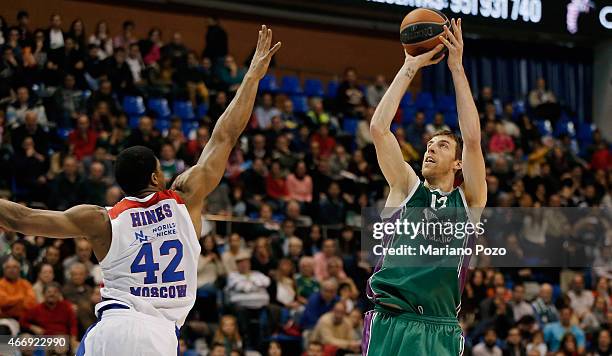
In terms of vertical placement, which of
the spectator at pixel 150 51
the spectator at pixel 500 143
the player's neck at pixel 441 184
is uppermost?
the spectator at pixel 150 51

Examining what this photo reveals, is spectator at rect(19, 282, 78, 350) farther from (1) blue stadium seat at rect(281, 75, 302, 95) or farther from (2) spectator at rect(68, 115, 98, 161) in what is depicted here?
(1) blue stadium seat at rect(281, 75, 302, 95)

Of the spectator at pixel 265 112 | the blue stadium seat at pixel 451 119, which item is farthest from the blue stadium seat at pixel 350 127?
the blue stadium seat at pixel 451 119

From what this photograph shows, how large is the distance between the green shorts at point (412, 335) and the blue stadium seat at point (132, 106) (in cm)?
971

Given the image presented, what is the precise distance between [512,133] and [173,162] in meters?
7.60

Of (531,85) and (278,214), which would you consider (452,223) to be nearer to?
(278,214)

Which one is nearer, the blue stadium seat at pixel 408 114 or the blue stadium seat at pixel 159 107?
the blue stadium seat at pixel 159 107

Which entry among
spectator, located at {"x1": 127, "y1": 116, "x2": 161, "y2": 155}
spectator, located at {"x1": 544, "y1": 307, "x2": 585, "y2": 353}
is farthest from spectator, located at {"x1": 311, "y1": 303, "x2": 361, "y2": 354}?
spectator, located at {"x1": 127, "y1": 116, "x2": 161, "y2": 155}

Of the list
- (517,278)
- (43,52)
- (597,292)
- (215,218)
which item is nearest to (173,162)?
(215,218)

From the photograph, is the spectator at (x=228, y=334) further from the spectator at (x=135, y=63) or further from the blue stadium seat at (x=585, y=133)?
the blue stadium seat at (x=585, y=133)

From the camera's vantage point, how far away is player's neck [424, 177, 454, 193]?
602 cm

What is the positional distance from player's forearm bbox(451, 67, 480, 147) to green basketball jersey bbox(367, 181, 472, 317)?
0.35 meters

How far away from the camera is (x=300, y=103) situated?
17.8 m

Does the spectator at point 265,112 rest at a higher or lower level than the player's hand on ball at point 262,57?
higher

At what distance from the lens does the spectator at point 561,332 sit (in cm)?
1341
